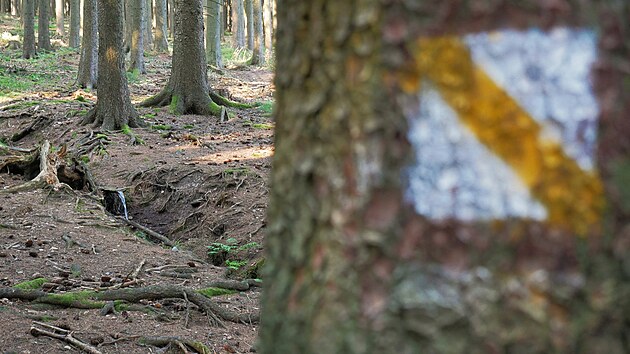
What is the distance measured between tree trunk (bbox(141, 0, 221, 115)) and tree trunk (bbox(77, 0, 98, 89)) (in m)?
3.87

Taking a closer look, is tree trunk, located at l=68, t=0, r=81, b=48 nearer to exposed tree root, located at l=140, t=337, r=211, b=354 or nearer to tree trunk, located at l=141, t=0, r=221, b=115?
tree trunk, located at l=141, t=0, r=221, b=115

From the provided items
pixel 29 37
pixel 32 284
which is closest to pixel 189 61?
pixel 32 284

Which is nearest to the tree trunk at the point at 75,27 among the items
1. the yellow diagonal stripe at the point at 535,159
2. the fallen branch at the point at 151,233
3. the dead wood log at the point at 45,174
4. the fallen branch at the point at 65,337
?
the dead wood log at the point at 45,174

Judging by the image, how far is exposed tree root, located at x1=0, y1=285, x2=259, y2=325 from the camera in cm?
528

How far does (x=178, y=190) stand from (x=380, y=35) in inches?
342

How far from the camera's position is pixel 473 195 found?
41.0 inches

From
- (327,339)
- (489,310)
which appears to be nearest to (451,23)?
(489,310)

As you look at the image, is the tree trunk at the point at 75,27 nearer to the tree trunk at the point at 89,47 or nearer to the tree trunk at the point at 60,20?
the tree trunk at the point at 60,20

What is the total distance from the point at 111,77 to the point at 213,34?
10.6 m

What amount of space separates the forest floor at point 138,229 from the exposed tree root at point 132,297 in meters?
0.02

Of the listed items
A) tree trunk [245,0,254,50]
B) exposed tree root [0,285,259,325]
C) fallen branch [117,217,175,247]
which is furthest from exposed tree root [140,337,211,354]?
tree trunk [245,0,254,50]

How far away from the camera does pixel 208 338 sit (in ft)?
16.5

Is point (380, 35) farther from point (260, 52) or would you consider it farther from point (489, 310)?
point (260, 52)

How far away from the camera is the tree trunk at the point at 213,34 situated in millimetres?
23000
